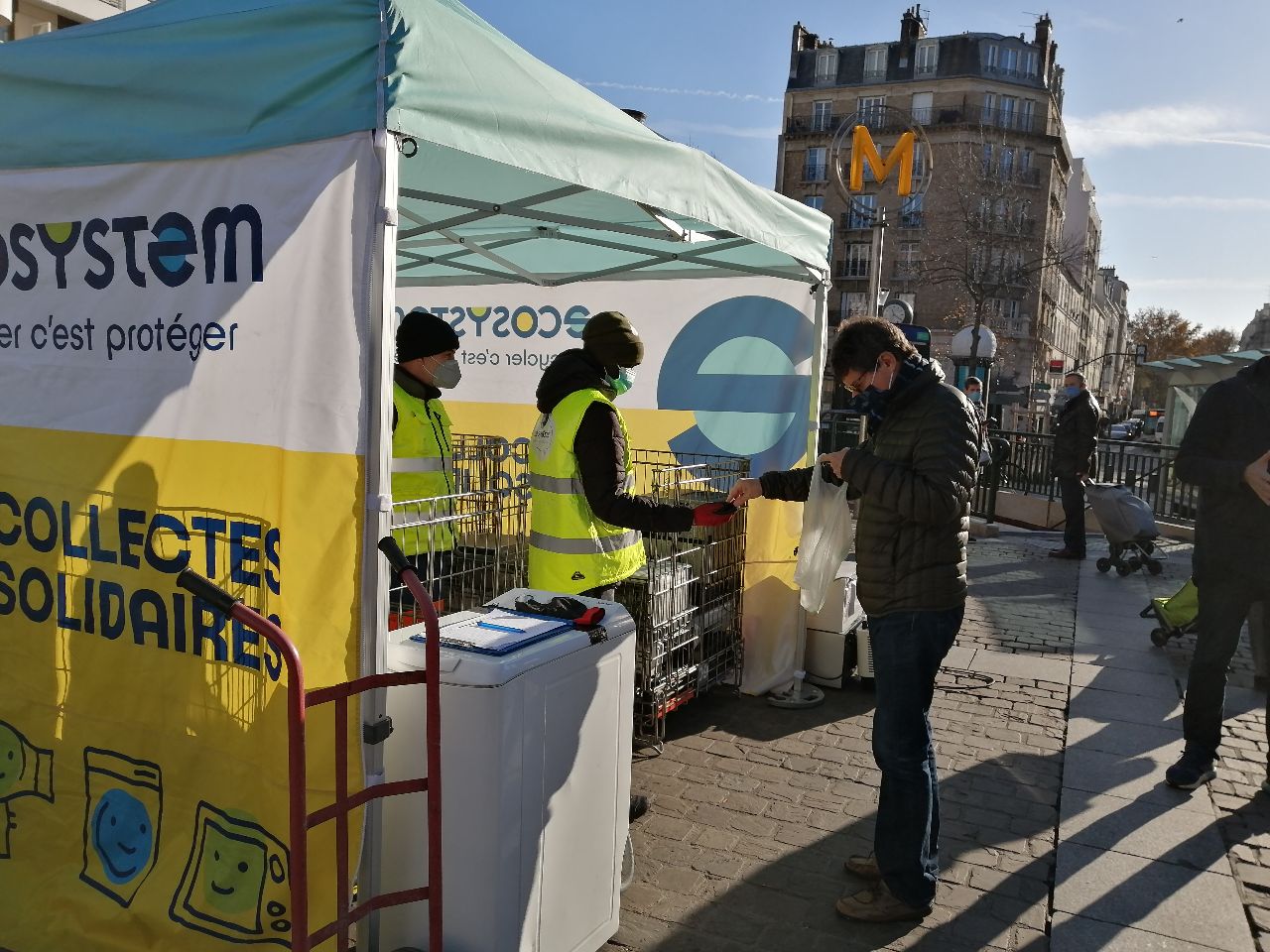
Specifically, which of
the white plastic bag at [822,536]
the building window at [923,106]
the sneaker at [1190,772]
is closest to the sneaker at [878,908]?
the white plastic bag at [822,536]

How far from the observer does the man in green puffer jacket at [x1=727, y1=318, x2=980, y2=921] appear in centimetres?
312

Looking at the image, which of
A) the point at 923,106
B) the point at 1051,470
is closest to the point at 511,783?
the point at 1051,470

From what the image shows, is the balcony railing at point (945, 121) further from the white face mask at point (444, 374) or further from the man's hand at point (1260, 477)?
the white face mask at point (444, 374)

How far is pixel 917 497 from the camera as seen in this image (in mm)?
3051

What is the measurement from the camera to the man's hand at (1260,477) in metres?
4.20

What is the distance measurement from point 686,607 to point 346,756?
2803 mm

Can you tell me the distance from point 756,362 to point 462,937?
4.65 meters

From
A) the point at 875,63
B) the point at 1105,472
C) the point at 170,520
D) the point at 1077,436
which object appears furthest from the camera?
the point at 875,63

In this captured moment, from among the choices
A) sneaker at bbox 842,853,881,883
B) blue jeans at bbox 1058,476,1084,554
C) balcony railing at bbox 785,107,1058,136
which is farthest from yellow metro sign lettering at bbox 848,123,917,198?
balcony railing at bbox 785,107,1058,136

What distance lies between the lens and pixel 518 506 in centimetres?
455

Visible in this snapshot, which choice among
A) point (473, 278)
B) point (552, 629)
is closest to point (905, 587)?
point (552, 629)

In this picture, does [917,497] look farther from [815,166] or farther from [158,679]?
[815,166]

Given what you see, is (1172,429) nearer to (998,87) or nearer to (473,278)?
(473,278)

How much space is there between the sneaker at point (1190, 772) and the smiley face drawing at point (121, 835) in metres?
4.58
